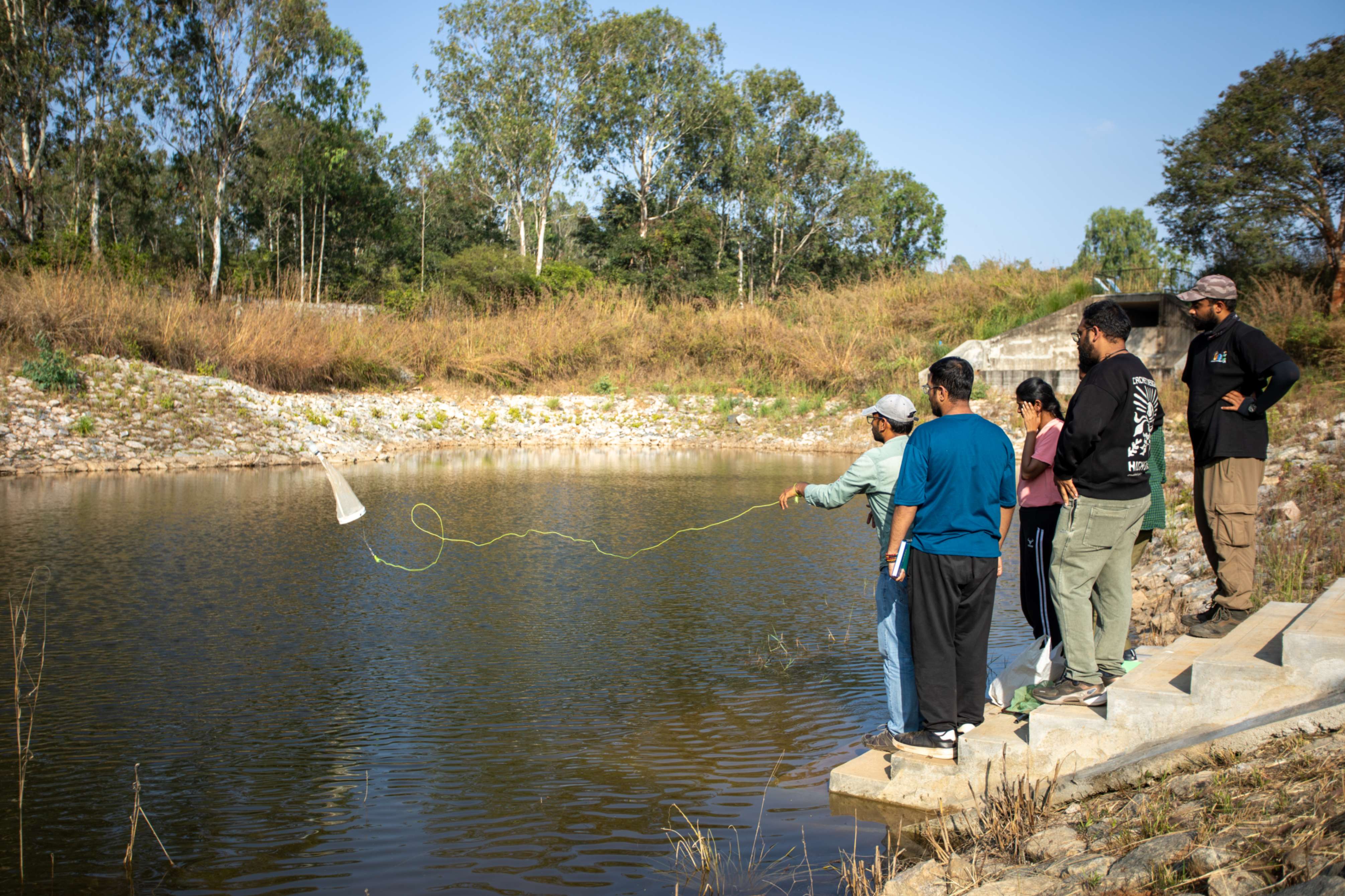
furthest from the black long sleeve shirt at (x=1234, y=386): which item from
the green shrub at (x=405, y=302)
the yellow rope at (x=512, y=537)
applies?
the green shrub at (x=405, y=302)

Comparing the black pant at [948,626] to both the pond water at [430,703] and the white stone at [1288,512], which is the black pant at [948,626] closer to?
the pond water at [430,703]

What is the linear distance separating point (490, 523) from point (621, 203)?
1336 inches

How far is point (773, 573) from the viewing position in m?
9.51

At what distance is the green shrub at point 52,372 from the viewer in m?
17.9

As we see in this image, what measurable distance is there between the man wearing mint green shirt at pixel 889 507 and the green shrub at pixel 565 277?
33.0m

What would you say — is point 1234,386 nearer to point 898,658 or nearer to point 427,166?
point 898,658

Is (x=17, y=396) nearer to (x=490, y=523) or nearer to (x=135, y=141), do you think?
(x=490, y=523)

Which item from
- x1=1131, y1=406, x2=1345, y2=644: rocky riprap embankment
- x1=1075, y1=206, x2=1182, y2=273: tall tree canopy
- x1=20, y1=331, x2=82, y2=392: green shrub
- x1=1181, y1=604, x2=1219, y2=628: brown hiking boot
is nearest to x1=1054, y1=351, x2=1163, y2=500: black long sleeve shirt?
x1=1181, y1=604, x2=1219, y2=628: brown hiking boot

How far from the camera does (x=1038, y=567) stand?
16.3 feet

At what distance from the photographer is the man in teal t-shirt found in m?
4.20

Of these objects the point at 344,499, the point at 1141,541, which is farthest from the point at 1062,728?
the point at 344,499

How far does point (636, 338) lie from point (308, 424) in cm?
1153

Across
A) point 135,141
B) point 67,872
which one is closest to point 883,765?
point 67,872

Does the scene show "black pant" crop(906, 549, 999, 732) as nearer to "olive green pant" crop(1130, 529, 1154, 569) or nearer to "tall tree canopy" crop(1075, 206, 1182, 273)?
"olive green pant" crop(1130, 529, 1154, 569)
